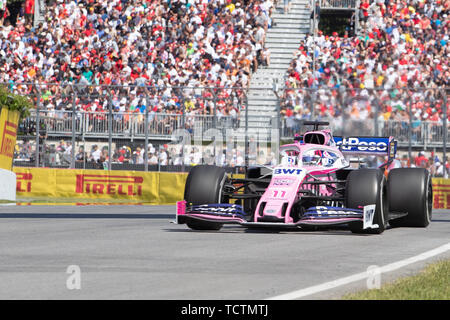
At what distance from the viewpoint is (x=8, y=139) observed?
74.6 feet

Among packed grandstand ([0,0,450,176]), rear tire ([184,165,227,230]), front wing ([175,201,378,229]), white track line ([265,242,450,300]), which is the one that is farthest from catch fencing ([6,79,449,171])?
white track line ([265,242,450,300])

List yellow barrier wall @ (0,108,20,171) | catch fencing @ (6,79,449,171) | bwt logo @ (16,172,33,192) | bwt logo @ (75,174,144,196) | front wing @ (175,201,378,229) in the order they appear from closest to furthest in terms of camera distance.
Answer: front wing @ (175,201,378,229) < yellow barrier wall @ (0,108,20,171) < catch fencing @ (6,79,449,171) < bwt logo @ (75,174,144,196) < bwt logo @ (16,172,33,192)

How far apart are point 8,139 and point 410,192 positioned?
12161 mm

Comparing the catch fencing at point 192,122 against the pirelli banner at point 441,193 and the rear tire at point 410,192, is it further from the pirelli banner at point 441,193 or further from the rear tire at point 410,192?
the rear tire at point 410,192

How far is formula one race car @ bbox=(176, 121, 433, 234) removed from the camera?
470 inches

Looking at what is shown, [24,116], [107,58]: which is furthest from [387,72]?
[24,116]

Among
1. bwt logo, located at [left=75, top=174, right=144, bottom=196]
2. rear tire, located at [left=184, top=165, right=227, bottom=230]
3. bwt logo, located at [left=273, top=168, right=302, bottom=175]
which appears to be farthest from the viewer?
bwt logo, located at [left=75, top=174, right=144, bottom=196]

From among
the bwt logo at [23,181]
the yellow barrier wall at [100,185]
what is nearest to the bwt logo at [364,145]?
the yellow barrier wall at [100,185]

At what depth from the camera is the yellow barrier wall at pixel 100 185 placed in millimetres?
24922

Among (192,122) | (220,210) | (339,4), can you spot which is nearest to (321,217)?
(220,210)

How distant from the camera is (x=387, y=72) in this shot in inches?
1141

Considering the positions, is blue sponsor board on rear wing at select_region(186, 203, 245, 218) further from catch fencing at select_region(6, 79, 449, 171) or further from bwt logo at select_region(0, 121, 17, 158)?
bwt logo at select_region(0, 121, 17, 158)

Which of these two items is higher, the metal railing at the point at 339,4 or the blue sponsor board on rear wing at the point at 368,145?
the metal railing at the point at 339,4
